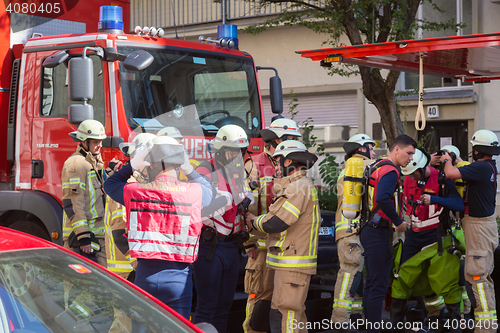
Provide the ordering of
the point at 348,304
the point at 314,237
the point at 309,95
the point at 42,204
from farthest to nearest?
the point at 309,95, the point at 42,204, the point at 348,304, the point at 314,237

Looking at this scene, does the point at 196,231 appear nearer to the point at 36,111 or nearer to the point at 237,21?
the point at 36,111

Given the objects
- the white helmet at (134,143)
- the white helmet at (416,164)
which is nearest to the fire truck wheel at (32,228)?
the white helmet at (134,143)

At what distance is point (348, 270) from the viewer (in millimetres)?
5328

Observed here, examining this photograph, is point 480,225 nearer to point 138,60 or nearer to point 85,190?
point 138,60

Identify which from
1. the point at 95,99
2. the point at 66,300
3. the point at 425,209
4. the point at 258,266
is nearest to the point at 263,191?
the point at 258,266

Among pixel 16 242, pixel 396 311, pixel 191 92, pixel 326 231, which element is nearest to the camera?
pixel 16 242

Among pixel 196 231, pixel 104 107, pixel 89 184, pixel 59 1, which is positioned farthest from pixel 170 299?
pixel 59 1

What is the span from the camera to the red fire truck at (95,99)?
5.42m

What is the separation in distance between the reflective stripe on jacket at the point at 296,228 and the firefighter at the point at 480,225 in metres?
1.60

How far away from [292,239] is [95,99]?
2.49m

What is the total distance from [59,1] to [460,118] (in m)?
9.32

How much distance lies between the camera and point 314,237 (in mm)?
4441

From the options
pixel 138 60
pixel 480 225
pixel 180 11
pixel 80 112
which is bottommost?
pixel 480 225

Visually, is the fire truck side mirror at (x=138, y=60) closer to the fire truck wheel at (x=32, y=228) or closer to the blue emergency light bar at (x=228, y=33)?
the blue emergency light bar at (x=228, y=33)
